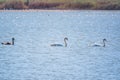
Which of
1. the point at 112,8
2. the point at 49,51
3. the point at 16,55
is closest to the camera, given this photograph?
the point at 16,55

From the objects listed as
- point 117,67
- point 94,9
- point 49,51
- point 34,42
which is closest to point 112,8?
point 94,9

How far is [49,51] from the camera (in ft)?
119

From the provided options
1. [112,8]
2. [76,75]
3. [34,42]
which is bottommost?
[76,75]

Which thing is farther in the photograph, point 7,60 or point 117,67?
point 7,60

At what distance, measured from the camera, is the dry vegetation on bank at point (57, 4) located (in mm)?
106562

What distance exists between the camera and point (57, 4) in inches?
4375

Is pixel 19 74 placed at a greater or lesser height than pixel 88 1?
lesser

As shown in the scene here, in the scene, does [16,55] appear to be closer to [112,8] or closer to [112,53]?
[112,53]

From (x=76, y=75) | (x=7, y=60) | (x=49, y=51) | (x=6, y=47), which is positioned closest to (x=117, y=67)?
(x=76, y=75)

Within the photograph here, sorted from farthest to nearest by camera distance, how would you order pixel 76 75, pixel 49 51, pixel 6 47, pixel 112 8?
pixel 112 8 → pixel 6 47 → pixel 49 51 → pixel 76 75

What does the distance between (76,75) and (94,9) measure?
80.7 metres

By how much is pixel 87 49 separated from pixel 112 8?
6756 centimetres

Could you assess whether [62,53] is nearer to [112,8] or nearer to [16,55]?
[16,55]

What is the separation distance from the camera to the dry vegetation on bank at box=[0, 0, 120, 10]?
10656 cm
